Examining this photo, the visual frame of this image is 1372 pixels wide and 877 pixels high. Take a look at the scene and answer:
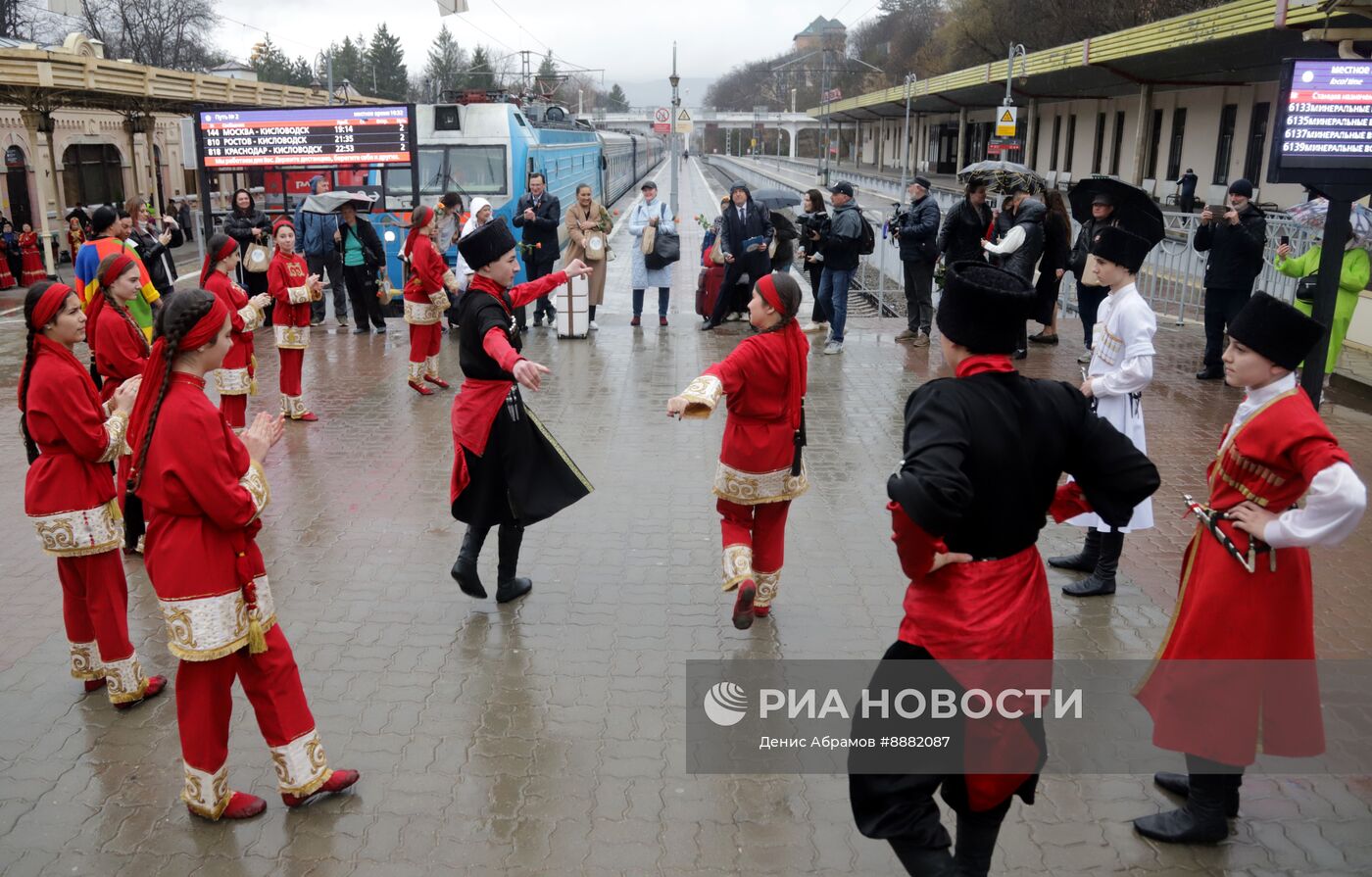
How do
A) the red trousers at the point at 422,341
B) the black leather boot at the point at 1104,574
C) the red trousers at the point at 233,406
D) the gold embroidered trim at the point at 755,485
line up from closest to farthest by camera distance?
the gold embroidered trim at the point at 755,485 → the black leather boot at the point at 1104,574 → the red trousers at the point at 233,406 → the red trousers at the point at 422,341

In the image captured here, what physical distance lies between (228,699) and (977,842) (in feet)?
8.53

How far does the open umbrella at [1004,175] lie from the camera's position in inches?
428

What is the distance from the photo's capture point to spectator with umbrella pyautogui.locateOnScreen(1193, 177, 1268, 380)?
10.4 metres

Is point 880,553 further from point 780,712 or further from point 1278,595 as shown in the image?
point 1278,595

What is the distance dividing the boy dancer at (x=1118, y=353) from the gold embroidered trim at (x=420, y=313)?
21.0 ft

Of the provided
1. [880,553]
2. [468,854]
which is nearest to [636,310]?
[880,553]

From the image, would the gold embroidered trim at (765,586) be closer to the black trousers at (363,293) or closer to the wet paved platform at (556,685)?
the wet paved platform at (556,685)

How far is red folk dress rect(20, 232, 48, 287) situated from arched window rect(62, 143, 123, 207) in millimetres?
13159

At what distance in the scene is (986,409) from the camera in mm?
2850

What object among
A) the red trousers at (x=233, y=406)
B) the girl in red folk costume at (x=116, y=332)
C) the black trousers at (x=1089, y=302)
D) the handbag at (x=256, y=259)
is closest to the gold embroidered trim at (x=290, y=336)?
the red trousers at (x=233, y=406)

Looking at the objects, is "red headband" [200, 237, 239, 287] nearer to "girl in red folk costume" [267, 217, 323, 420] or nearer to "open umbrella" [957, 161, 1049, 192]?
"girl in red folk costume" [267, 217, 323, 420]

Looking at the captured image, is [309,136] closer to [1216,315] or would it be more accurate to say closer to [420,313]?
[420,313]

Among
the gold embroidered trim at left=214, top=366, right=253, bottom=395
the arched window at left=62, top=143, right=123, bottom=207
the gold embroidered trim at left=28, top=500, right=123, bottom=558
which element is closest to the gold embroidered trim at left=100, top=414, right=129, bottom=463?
the gold embroidered trim at left=28, top=500, right=123, bottom=558

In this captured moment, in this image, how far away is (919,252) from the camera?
12.2m
